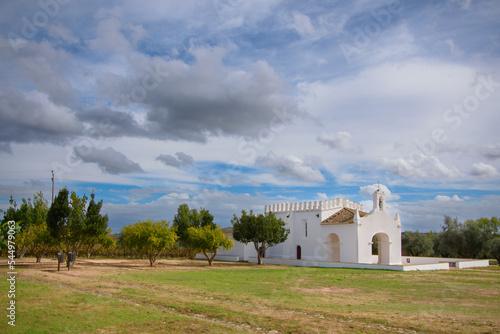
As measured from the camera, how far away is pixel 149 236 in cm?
2916

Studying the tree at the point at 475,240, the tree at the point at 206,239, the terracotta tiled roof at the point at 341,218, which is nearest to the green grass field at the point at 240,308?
the tree at the point at 206,239

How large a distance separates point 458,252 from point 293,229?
68.7ft

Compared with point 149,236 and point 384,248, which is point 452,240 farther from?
point 149,236

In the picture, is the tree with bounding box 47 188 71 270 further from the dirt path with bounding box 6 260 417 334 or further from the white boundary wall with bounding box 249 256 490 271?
the white boundary wall with bounding box 249 256 490 271

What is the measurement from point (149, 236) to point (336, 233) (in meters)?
16.8

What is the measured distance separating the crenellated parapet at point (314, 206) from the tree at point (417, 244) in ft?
35.9

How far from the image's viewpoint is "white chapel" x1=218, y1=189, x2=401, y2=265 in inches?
1359

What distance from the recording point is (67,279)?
60.4ft

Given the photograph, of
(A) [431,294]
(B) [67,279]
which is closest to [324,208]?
(A) [431,294]

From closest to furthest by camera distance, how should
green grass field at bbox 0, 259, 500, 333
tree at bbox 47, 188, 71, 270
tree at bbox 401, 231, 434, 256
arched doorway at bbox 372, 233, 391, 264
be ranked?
green grass field at bbox 0, 259, 500, 333, tree at bbox 47, 188, 71, 270, arched doorway at bbox 372, 233, 391, 264, tree at bbox 401, 231, 434, 256

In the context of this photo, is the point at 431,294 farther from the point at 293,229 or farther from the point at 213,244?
the point at 293,229

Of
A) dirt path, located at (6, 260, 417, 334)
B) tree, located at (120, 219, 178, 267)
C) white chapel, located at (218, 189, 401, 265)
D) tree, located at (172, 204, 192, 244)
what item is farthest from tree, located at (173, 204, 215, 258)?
dirt path, located at (6, 260, 417, 334)

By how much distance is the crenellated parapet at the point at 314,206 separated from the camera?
38.3 metres

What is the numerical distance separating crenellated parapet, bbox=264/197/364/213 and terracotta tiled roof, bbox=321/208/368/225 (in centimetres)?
81
